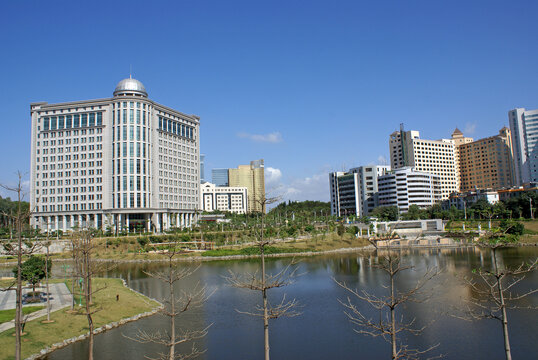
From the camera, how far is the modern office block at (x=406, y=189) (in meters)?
146

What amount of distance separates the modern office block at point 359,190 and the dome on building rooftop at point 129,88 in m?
87.1

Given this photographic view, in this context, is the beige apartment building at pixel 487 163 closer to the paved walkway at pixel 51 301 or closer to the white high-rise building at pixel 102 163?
the white high-rise building at pixel 102 163

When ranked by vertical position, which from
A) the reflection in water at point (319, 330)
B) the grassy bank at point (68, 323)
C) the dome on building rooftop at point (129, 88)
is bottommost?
the reflection in water at point (319, 330)

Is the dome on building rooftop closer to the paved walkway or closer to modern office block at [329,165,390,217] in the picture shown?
the paved walkway

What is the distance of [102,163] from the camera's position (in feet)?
371

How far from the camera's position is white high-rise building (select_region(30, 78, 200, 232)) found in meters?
112

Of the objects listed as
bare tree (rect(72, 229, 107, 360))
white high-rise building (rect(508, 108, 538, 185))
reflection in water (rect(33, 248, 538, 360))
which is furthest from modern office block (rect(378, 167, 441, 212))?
bare tree (rect(72, 229, 107, 360))

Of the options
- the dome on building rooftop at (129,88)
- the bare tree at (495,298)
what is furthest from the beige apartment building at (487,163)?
the bare tree at (495,298)

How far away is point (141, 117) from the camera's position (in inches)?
4473

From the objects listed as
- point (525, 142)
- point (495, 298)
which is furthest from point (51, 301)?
point (525, 142)

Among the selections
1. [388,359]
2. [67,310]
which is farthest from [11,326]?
[388,359]

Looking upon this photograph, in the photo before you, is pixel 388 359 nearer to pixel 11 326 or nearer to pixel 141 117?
pixel 11 326

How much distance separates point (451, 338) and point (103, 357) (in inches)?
836

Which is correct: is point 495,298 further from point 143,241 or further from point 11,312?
point 143,241
